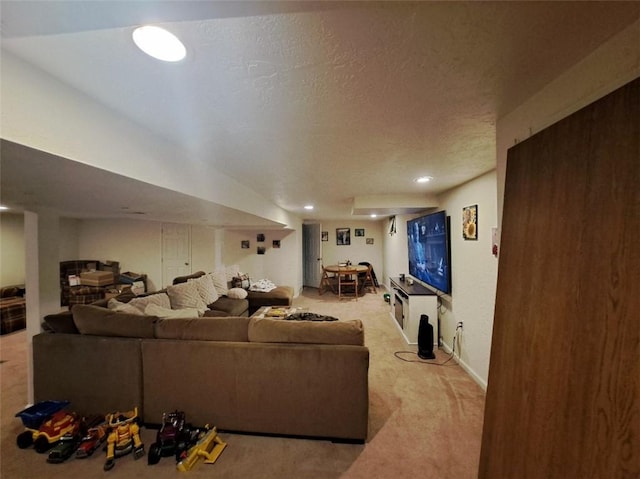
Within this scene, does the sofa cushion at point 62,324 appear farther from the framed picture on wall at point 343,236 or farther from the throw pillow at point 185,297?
the framed picture on wall at point 343,236

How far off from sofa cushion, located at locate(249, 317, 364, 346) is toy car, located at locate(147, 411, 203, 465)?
733 mm

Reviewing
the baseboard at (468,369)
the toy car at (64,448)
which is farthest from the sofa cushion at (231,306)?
the baseboard at (468,369)

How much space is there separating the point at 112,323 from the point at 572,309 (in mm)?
2856

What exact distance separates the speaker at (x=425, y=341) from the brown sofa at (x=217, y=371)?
1.59 meters

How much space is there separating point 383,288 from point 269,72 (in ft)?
A: 22.8

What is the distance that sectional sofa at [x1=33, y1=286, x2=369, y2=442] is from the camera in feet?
6.08

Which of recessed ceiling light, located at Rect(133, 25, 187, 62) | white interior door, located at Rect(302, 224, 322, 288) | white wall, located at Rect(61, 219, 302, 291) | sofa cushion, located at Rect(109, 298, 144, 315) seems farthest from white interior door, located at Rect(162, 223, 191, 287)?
recessed ceiling light, located at Rect(133, 25, 187, 62)

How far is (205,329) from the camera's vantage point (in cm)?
203

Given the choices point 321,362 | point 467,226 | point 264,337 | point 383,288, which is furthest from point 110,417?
point 383,288

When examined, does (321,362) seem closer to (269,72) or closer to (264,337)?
(264,337)

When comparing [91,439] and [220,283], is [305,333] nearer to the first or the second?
[91,439]

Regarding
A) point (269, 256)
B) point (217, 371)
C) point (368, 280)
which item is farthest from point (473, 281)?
point (269, 256)

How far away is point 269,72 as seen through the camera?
34.8 inches

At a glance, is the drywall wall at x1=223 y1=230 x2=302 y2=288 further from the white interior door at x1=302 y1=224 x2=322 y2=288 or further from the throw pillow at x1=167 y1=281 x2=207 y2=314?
the throw pillow at x1=167 y1=281 x2=207 y2=314
